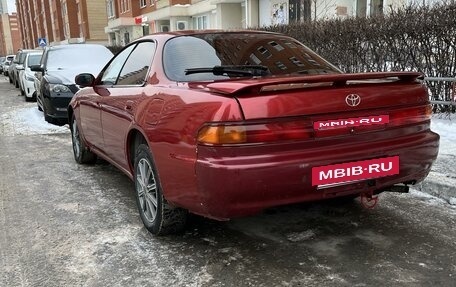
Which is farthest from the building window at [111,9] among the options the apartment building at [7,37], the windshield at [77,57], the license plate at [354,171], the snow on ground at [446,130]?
the apartment building at [7,37]

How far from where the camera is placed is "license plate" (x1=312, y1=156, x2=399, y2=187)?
9.41 ft

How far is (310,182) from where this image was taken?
285cm

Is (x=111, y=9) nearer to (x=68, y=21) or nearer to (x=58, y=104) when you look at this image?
(x=68, y=21)

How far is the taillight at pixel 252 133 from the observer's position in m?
2.76

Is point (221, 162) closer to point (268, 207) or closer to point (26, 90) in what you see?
point (268, 207)

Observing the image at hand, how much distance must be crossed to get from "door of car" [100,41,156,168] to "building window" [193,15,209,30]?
27347 mm

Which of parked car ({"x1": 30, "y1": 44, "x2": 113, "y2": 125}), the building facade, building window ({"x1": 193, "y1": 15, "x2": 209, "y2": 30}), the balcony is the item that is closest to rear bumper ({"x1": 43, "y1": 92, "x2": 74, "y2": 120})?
parked car ({"x1": 30, "y1": 44, "x2": 113, "y2": 125})

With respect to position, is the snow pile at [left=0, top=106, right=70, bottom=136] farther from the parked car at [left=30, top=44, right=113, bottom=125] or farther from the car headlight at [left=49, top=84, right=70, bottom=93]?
the car headlight at [left=49, top=84, right=70, bottom=93]

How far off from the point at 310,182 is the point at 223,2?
82.5 ft

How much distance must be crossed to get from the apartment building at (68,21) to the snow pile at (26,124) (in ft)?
88.0

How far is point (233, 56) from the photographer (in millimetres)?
3721

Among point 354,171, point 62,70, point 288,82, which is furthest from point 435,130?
point 62,70

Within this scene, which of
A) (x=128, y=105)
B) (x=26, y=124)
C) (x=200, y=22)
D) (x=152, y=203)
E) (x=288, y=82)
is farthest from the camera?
(x=200, y=22)

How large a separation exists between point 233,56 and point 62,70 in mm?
7288
